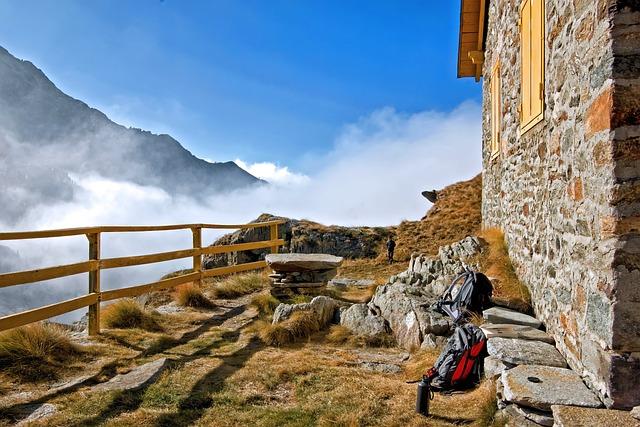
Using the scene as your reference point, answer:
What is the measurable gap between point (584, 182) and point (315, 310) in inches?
165

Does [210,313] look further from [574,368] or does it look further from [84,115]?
[84,115]

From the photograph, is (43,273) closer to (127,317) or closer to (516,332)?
(127,317)

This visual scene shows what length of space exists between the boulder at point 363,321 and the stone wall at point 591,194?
205 cm

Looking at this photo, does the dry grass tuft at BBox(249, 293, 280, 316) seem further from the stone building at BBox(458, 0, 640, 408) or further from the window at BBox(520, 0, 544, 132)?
the window at BBox(520, 0, 544, 132)

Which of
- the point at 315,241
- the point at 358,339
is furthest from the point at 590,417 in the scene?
the point at 315,241

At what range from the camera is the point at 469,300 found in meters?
5.58

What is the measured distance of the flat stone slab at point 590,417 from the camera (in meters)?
2.75

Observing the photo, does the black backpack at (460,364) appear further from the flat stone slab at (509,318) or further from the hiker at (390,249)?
the hiker at (390,249)

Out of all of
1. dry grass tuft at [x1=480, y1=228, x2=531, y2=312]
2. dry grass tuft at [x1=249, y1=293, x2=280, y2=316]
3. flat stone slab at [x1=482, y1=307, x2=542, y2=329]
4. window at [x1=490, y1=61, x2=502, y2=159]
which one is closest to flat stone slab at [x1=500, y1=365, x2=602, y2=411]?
flat stone slab at [x1=482, y1=307, x2=542, y2=329]

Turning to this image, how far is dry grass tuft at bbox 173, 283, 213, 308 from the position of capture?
325 inches

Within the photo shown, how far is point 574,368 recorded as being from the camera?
3.71 m

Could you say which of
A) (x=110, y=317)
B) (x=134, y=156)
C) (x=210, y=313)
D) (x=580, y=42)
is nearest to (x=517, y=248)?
(x=580, y=42)

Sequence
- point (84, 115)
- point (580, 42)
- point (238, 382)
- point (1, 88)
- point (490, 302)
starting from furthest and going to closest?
point (84, 115)
point (1, 88)
point (490, 302)
point (238, 382)
point (580, 42)

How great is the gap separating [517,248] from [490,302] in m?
1.38
